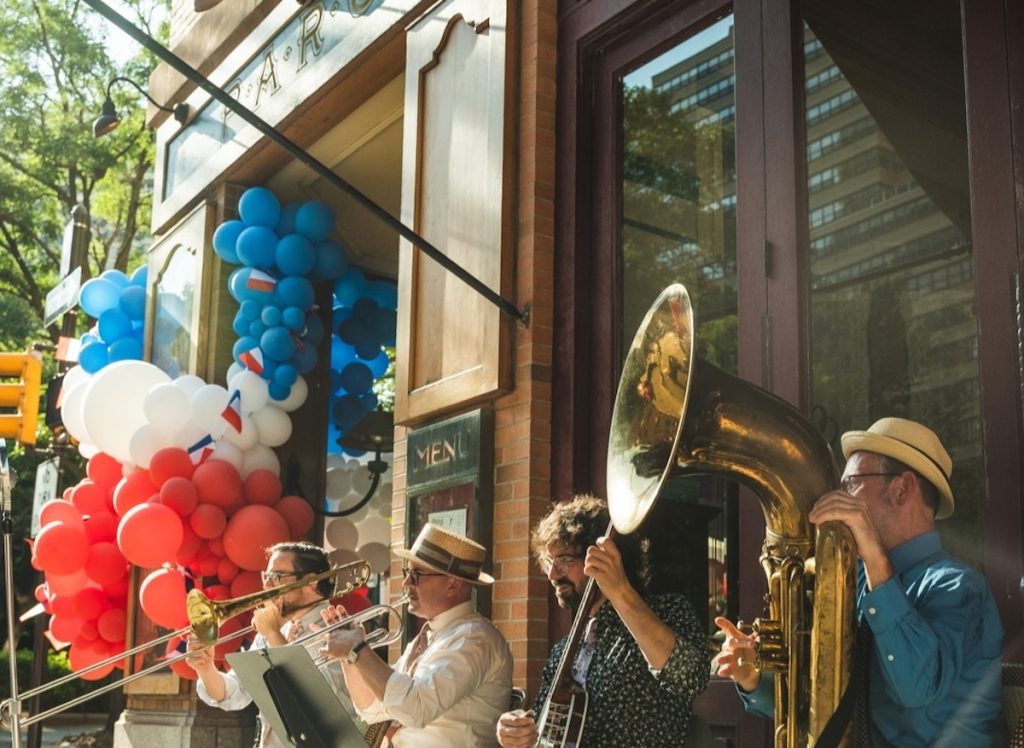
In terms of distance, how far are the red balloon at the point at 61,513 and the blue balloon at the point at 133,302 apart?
2066mm

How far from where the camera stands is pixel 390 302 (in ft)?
33.6

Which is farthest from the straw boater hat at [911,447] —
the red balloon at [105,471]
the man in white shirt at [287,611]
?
the red balloon at [105,471]

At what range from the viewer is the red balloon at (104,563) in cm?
851

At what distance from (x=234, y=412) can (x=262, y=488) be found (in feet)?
1.92

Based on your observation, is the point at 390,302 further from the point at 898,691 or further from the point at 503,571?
the point at 898,691

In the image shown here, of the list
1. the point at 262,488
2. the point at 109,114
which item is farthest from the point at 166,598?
the point at 109,114

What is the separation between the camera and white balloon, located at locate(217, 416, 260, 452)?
27.4ft

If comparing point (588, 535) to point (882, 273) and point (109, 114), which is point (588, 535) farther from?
point (109, 114)

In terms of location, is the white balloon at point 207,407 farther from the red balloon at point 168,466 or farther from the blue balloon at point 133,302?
the blue balloon at point 133,302

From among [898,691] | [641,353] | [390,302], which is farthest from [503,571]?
[390,302]

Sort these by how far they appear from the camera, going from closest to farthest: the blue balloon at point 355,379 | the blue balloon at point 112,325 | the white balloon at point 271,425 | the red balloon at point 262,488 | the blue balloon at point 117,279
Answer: the red balloon at point 262,488 < the white balloon at point 271,425 < the blue balloon at point 355,379 < the blue balloon at point 112,325 < the blue balloon at point 117,279

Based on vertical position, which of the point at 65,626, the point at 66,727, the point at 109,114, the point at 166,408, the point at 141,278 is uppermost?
the point at 109,114

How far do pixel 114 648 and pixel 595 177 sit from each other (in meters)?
5.19

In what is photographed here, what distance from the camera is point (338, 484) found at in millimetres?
9664
